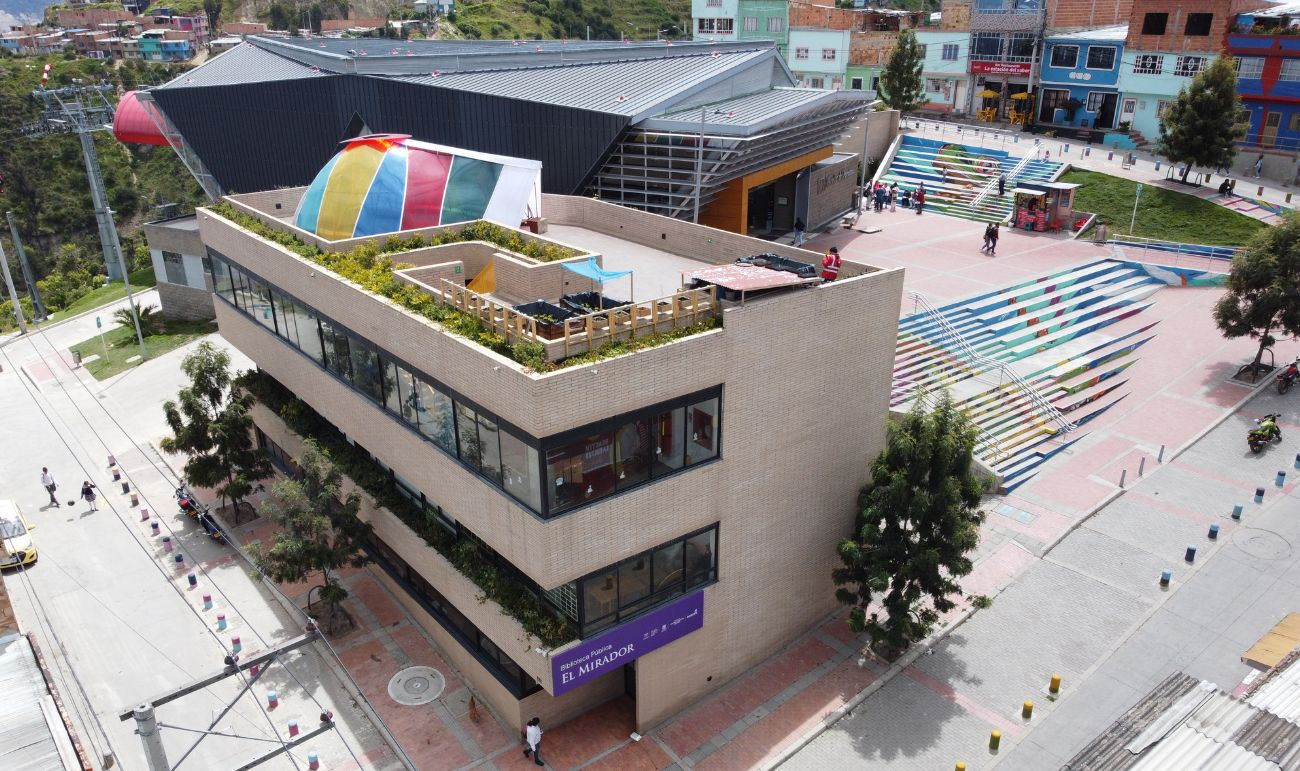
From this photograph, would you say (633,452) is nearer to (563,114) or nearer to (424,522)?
(424,522)

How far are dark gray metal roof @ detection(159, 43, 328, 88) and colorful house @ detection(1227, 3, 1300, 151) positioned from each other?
51.9 meters

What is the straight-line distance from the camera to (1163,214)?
4872cm

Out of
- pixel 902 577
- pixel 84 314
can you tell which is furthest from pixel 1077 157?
pixel 84 314

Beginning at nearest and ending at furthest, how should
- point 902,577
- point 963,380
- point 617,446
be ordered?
1. point 617,446
2. point 902,577
3. point 963,380

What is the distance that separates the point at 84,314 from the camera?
2253 inches

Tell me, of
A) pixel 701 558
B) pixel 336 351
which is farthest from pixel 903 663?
pixel 336 351

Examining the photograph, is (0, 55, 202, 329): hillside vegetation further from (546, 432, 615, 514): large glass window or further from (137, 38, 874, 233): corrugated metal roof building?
(546, 432, 615, 514): large glass window

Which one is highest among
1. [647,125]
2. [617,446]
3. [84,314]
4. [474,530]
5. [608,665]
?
A: [647,125]

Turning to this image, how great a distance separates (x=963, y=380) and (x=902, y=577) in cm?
1431

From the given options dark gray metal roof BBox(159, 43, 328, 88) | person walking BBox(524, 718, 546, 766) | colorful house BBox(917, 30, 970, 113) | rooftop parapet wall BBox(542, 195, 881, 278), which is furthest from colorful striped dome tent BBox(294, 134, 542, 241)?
colorful house BBox(917, 30, 970, 113)

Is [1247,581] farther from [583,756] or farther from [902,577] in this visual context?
[583,756]

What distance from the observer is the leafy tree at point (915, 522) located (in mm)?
20516

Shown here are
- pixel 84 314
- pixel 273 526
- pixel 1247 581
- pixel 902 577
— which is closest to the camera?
pixel 902 577

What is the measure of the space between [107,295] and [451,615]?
50857mm
